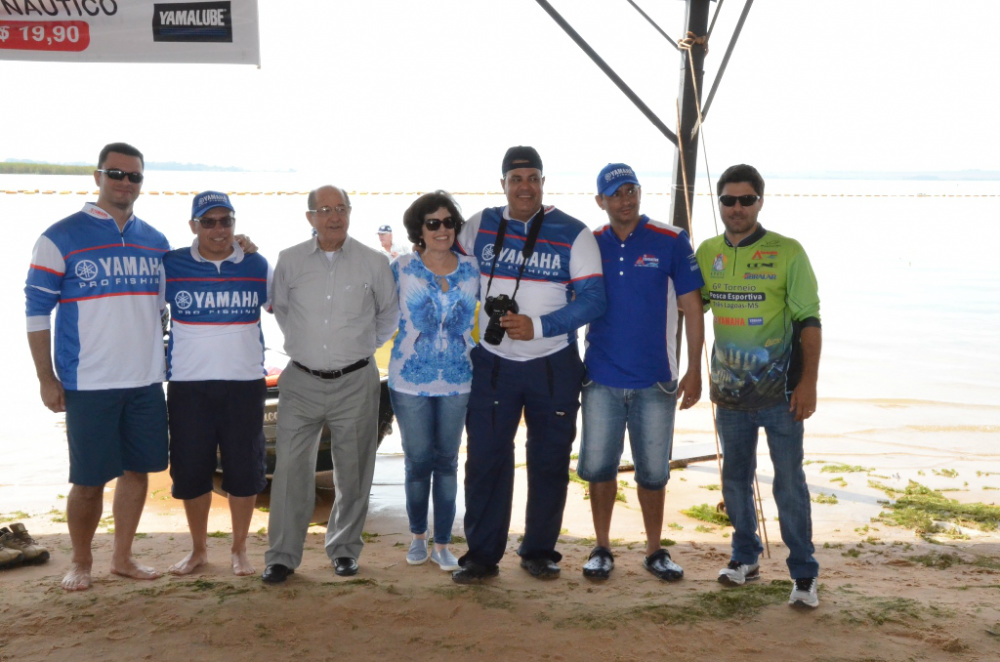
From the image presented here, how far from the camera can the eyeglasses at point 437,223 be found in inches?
154

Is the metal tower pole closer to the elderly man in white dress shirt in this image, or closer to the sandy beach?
the sandy beach

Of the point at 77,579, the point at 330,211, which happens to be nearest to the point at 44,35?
the point at 330,211

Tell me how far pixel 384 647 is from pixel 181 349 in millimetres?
1557

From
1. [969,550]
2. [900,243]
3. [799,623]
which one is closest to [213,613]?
[799,623]

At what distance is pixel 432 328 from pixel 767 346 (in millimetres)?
1407

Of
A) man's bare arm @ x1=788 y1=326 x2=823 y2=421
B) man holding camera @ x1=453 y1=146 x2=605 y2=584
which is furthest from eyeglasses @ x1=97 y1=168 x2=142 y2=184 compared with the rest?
man's bare arm @ x1=788 y1=326 x2=823 y2=421

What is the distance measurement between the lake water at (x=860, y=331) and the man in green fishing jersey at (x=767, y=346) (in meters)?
4.24

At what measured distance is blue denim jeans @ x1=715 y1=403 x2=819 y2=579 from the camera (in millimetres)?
3727

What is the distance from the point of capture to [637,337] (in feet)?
12.9

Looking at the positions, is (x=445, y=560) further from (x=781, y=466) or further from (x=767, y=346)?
(x=767, y=346)

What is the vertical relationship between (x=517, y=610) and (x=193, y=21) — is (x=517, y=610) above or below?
below

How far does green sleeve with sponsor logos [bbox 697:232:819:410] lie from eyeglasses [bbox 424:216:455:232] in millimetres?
1164

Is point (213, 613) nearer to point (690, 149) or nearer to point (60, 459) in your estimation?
point (690, 149)

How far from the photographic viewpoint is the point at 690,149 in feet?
18.8
